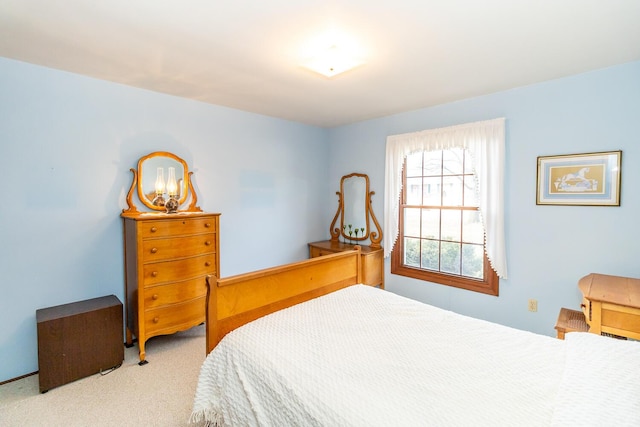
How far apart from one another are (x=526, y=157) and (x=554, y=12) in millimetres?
1421

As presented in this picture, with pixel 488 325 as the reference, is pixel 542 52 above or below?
above

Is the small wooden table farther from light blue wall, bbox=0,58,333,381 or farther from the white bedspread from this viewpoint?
light blue wall, bbox=0,58,333,381

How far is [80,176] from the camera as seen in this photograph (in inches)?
100

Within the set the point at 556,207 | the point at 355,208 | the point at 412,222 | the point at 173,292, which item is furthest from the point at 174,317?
the point at 556,207

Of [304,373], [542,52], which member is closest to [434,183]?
[542,52]

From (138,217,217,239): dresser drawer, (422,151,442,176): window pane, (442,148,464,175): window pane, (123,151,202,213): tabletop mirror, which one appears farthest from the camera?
(422,151,442,176): window pane

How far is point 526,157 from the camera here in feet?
9.09

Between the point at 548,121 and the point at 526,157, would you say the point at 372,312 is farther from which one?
the point at 548,121

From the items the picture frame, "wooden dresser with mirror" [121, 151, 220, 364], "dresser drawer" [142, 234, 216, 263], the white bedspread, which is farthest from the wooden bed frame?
the picture frame

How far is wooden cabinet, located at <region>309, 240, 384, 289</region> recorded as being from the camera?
3.64 m

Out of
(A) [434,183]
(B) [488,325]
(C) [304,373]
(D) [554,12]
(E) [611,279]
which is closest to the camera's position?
(C) [304,373]

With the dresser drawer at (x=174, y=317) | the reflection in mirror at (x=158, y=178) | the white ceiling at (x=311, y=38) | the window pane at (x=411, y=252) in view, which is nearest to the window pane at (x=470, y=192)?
the window pane at (x=411, y=252)

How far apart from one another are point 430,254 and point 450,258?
231 millimetres

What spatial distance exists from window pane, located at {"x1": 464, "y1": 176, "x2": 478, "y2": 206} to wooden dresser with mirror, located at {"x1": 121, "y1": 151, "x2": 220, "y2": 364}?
2.61 meters
